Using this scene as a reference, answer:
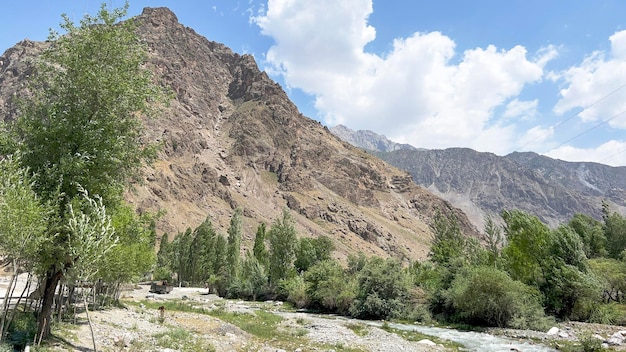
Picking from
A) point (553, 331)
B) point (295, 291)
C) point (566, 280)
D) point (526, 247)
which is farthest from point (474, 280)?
point (295, 291)

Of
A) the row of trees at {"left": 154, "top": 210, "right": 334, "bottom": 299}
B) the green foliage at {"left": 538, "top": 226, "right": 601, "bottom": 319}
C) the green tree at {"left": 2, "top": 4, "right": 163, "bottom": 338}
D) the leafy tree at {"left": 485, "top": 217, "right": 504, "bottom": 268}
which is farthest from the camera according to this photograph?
the row of trees at {"left": 154, "top": 210, "right": 334, "bottom": 299}

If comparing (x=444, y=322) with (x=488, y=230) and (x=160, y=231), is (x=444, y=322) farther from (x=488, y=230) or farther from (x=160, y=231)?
(x=160, y=231)

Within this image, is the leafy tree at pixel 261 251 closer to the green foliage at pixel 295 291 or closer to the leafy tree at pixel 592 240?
the green foliage at pixel 295 291

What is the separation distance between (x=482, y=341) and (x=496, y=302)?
808 centimetres

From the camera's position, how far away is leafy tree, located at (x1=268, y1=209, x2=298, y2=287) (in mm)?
68625

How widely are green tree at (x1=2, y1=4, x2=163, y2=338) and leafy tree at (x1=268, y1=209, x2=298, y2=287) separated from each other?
54.4 metres

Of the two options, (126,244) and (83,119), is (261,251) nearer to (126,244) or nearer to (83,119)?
(126,244)

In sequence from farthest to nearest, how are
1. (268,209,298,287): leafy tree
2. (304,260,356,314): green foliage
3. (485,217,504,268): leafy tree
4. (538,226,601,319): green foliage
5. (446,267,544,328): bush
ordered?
1. (268,209,298,287): leafy tree
2. (485,217,504,268): leafy tree
3. (304,260,356,314): green foliage
4. (538,226,601,319): green foliage
5. (446,267,544,328): bush

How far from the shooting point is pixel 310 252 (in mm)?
73750

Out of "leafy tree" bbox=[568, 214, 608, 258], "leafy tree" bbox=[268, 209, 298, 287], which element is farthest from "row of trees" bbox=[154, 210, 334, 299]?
"leafy tree" bbox=[568, 214, 608, 258]

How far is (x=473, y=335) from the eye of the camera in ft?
105

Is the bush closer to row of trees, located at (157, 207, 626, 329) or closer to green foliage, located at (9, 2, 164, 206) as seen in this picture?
row of trees, located at (157, 207, 626, 329)

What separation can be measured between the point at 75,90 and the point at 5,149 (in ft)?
11.0

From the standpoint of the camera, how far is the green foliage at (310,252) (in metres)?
72.8
